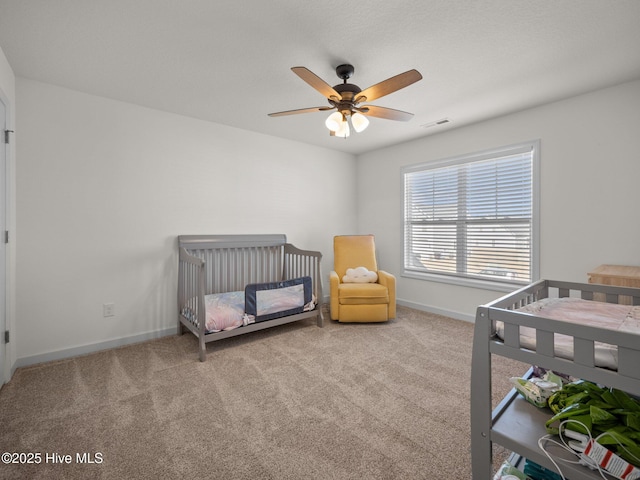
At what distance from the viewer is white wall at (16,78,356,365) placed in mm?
2395

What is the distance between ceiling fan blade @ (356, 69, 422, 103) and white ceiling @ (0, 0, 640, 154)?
0.29m

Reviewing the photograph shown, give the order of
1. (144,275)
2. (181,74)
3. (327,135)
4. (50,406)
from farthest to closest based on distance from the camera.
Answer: (327,135), (144,275), (181,74), (50,406)

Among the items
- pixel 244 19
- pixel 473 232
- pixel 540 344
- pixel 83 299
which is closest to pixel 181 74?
pixel 244 19

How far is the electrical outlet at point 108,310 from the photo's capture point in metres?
2.70

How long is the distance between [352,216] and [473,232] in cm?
185

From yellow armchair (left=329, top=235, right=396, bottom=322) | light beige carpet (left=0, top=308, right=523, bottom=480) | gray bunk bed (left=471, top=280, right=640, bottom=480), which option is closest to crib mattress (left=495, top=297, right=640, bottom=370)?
gray bunk bed (left=471, top=280, right=640, bottom=480)

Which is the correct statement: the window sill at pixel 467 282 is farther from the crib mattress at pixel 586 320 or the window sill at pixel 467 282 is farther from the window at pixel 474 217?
the crib mattress at pixel 586 320

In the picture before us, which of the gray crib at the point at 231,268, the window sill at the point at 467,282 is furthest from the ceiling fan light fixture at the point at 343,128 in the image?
the window sill at the point at 467,282

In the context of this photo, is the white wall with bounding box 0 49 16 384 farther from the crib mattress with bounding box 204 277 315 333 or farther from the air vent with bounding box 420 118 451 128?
the air vent with bounding box 420 118 451 128

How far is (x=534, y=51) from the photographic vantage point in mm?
1976

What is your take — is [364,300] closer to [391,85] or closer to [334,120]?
[334,120]

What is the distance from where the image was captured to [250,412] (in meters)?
1.77

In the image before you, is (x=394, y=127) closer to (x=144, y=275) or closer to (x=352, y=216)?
(x=352, y=216)

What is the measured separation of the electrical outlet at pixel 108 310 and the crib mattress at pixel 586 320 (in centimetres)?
311
